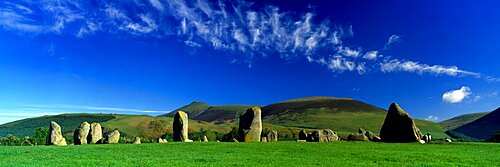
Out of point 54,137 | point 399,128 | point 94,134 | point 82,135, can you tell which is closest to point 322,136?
point 399,128

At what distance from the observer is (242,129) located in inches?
2058

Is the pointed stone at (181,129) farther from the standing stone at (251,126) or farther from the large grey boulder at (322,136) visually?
the large grey boulder at (322,136)

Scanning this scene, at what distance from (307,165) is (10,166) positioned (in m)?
15.4

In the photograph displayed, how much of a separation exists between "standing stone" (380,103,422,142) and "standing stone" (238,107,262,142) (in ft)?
50.3

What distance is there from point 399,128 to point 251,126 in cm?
1761

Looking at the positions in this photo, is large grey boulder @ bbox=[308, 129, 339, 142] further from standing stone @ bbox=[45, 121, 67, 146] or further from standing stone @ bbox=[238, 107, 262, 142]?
standing stone @ bbox=[45, 121, 67, 146]

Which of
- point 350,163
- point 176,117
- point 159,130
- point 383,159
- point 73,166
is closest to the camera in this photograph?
point 73,166

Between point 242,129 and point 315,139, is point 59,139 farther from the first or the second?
point 315,139

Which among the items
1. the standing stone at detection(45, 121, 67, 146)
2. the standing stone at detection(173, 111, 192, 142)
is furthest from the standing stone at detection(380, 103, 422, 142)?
the standing stone at detection(45, 121, 67, 146)

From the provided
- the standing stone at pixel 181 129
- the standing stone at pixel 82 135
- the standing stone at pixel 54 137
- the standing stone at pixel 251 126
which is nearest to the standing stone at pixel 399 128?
the standing stone at pixel 251 126

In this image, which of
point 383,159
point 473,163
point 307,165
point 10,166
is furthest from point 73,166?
point 473,163

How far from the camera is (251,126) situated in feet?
169

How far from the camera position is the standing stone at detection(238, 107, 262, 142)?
5078 cm

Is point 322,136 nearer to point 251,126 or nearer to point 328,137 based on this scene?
point 328,137
